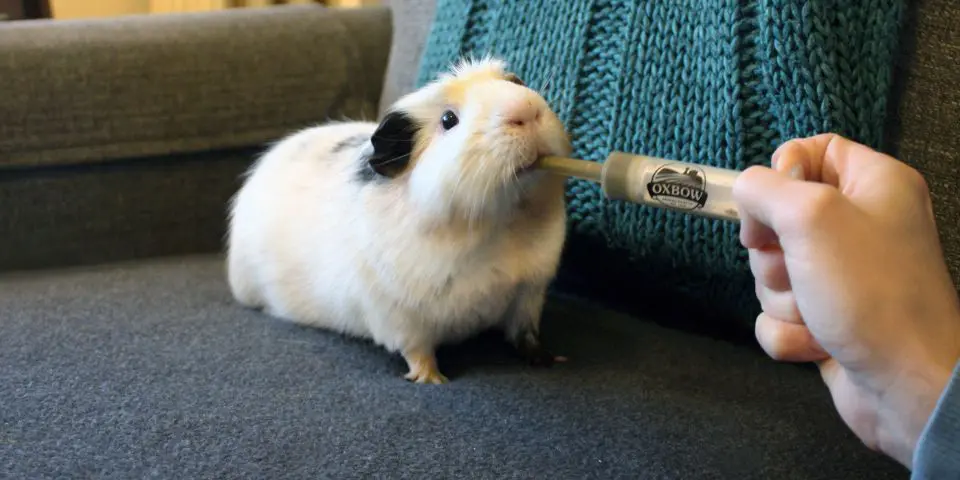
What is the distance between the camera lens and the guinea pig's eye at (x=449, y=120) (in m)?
0.77

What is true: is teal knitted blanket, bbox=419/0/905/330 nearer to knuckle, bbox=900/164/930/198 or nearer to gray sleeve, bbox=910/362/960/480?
knuckle, bbox=900/164/930/198

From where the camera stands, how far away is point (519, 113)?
2.35ft

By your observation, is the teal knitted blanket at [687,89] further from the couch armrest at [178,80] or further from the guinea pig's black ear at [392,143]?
the couch armrest at [178,80]

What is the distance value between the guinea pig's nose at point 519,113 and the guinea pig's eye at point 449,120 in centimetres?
7

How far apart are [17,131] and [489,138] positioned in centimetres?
76

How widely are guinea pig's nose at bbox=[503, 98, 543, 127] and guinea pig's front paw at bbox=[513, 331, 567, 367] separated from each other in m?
0.24

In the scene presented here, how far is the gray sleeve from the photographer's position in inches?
17.5

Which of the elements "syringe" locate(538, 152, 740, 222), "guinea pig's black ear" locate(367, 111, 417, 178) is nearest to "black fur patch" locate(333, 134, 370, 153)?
"guinea pig's black ear" locate(367, 111, 417, 178)

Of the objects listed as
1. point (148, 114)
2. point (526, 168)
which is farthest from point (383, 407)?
point (148, 114)

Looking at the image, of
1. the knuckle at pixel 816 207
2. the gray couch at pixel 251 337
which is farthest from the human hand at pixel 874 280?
the gray couch at pixel 251 337

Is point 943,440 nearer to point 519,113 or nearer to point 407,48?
point 519,113

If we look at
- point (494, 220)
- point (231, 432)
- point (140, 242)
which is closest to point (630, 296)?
point (494, 220)

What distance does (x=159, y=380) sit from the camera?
2.59 feet

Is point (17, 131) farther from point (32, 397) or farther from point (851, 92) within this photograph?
point (851, 92)
